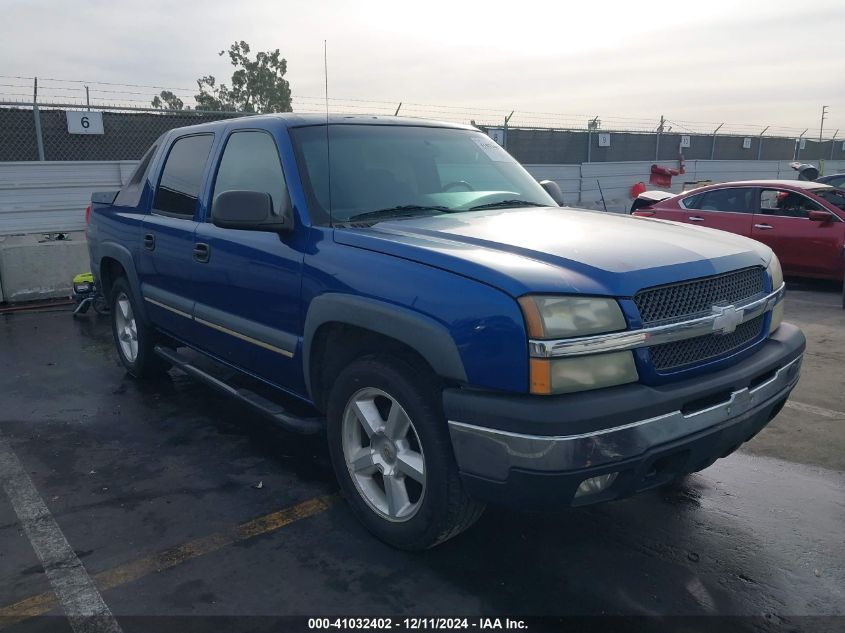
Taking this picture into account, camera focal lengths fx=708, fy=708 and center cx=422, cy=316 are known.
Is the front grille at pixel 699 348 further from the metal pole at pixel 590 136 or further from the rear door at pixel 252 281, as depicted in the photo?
the metal pole at pixel 590 136

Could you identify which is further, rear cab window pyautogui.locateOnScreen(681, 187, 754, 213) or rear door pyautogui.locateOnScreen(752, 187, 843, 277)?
rear cab window pyautogui.locateOnScreen(681, 187, 754, 213)

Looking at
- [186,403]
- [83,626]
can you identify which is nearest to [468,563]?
[83,626]

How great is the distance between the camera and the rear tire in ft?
17.8

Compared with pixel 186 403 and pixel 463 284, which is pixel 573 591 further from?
pixel 186 403

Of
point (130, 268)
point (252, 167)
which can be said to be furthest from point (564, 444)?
point (130, 268)

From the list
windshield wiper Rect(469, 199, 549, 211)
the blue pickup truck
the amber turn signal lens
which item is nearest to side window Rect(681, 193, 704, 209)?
the blue pickup truck

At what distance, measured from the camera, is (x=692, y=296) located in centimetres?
285

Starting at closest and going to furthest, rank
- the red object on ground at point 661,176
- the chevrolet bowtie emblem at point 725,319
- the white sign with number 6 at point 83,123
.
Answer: the chevrolet bowtie emblem at point 725,319 → the white sign with number 6 at point 83,123 → the red object on ground at point 661,176

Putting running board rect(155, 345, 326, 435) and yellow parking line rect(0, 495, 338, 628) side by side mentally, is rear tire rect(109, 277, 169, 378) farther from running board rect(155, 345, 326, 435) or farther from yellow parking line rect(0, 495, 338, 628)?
yellow parking line rect(0, 495, 338, 628)

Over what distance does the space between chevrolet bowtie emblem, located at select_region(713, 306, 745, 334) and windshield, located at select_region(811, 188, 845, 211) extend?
7715 mm

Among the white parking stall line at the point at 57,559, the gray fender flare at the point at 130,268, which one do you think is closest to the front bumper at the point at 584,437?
the white parking stall line at the point at 57,559

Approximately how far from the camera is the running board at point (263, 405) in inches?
141

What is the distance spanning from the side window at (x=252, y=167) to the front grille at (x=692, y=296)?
1.91 metres

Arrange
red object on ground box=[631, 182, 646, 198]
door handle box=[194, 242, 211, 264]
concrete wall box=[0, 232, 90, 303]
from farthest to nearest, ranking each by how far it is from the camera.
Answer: red object on ground box=[631, 182, 646, 198] < concrete wall box=[0, 232, 90, 303] < door handle box=[194, 242, 211, 264]
